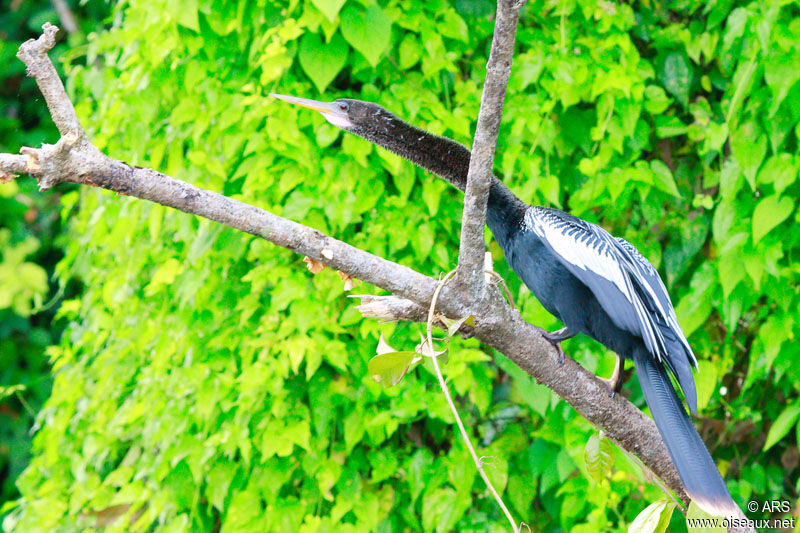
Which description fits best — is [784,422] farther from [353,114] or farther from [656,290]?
[353,114]

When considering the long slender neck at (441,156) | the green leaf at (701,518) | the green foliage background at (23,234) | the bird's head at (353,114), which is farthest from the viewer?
the green foliage background at (23,234)

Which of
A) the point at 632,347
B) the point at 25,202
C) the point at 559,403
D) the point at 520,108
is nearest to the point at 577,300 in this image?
the point at 632,347

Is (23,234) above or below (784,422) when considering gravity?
below

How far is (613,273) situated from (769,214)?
2.08ft

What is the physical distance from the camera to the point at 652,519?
3.71 ft

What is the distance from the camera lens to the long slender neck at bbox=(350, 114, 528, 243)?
1562 millimetres

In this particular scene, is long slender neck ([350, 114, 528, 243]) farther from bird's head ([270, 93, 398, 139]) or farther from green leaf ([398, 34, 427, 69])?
green leaf ([398, 34, 427, 69])

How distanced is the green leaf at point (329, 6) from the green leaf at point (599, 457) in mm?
1096

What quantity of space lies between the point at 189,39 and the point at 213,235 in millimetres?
535

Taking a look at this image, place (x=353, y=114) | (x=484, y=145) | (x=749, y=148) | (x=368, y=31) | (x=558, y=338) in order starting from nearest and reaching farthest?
(x=484, y=145), (x=558, y=338), (x=353, y=114), (x=368, y=31), (x=749, y=148)

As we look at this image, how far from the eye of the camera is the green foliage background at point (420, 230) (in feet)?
6.23

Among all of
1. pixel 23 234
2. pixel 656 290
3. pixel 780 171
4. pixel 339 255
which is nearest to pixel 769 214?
pixel 780 171

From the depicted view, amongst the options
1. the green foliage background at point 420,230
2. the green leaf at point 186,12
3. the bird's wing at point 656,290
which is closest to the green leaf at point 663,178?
the green foliage background at point 420,230

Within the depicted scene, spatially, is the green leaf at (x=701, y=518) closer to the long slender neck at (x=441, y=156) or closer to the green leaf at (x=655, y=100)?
the long slender neck at (x=441, y=156)
